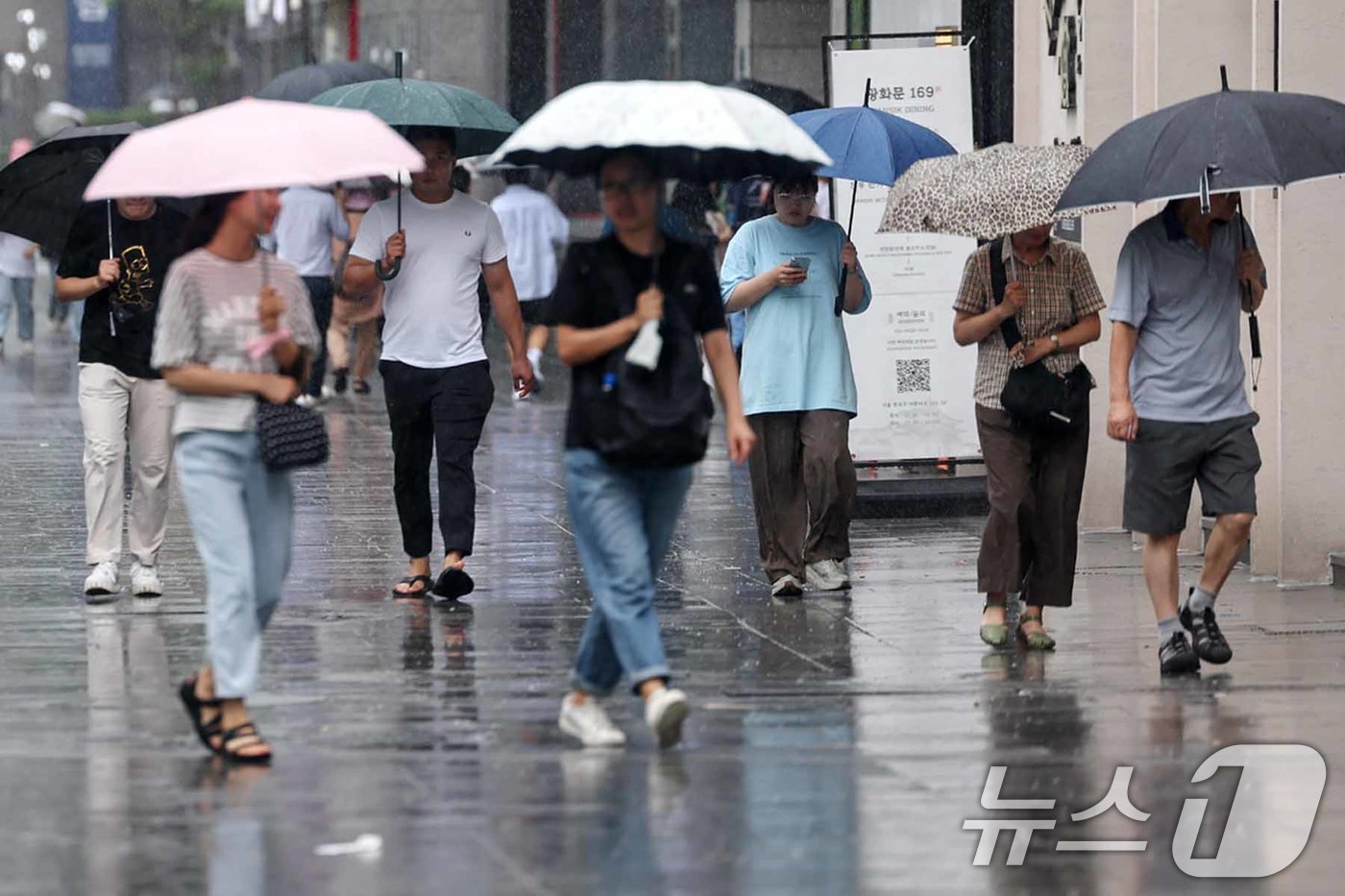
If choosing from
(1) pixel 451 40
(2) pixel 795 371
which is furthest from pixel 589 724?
(1) pixel 451 40

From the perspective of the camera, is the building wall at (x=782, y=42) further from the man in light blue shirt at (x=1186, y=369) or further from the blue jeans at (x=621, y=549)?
the blue jeans at (x=621, y=549)

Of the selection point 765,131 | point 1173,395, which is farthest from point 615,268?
point 1173,395

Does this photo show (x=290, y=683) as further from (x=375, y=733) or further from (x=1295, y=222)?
(x=1295, y=222)

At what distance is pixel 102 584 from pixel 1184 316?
15.4 feet

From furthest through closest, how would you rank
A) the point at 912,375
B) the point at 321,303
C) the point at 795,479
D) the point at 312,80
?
the point at 321,303, the point at 312,80, the point at 912,375, the point at 795,479

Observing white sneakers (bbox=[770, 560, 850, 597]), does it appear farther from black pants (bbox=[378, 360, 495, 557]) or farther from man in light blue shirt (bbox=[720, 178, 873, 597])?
black pants (bbox=[378, 360, 495, 557])

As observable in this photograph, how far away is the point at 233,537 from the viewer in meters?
7.29

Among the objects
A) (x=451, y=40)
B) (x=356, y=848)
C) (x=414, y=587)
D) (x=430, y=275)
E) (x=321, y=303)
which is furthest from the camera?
(x=451, y=40)

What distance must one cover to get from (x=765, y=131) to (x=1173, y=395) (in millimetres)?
2013

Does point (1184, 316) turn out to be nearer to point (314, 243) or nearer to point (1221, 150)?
point (1221, 150)

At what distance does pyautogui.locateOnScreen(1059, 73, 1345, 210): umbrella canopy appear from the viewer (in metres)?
8.19

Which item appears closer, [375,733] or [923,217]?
[375,733]

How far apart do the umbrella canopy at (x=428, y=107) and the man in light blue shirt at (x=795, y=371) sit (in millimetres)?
1162

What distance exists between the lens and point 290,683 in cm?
864
